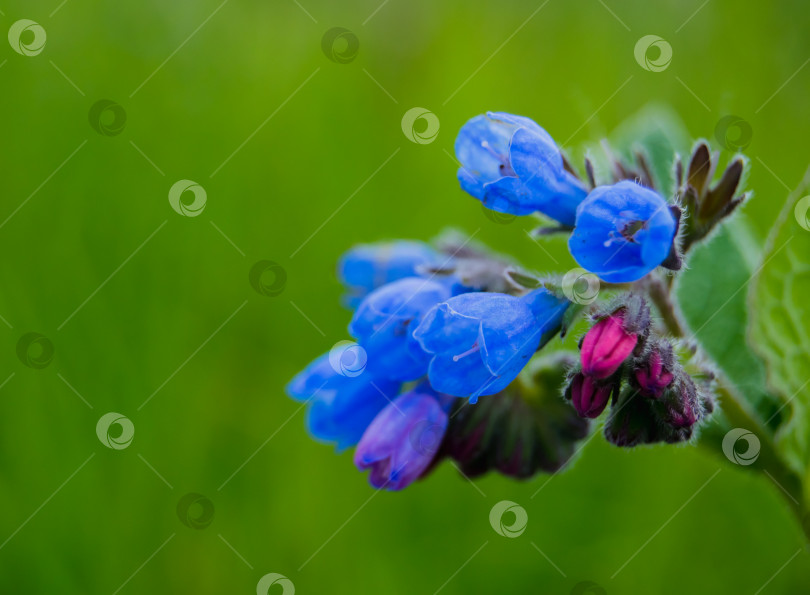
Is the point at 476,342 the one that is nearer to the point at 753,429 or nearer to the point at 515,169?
the point at 515,169

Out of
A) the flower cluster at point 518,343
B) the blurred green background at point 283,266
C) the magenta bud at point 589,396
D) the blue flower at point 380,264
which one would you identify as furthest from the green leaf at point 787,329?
the blue flower at point 380,264

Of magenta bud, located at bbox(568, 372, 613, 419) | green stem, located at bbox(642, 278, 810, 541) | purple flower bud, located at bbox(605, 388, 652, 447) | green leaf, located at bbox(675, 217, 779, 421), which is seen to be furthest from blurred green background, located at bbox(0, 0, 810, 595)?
magenta bud, located at bbox(568, 372, 613, 419)

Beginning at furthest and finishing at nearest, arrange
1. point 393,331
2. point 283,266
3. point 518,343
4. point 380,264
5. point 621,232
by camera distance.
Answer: point 283,266 → point 380,264 → point 393,331 → point 518,343 → point 621,232

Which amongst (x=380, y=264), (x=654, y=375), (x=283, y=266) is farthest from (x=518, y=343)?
(x=283, y=266)

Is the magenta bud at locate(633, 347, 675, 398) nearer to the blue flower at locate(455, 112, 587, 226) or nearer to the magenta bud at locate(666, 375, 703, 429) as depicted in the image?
the magenta bud at locate(666, 375, 703, 429)

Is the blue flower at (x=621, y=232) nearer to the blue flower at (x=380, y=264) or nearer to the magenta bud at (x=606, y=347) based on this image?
the magenta bud at (x=606, y=347)

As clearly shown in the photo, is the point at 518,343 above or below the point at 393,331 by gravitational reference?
above
